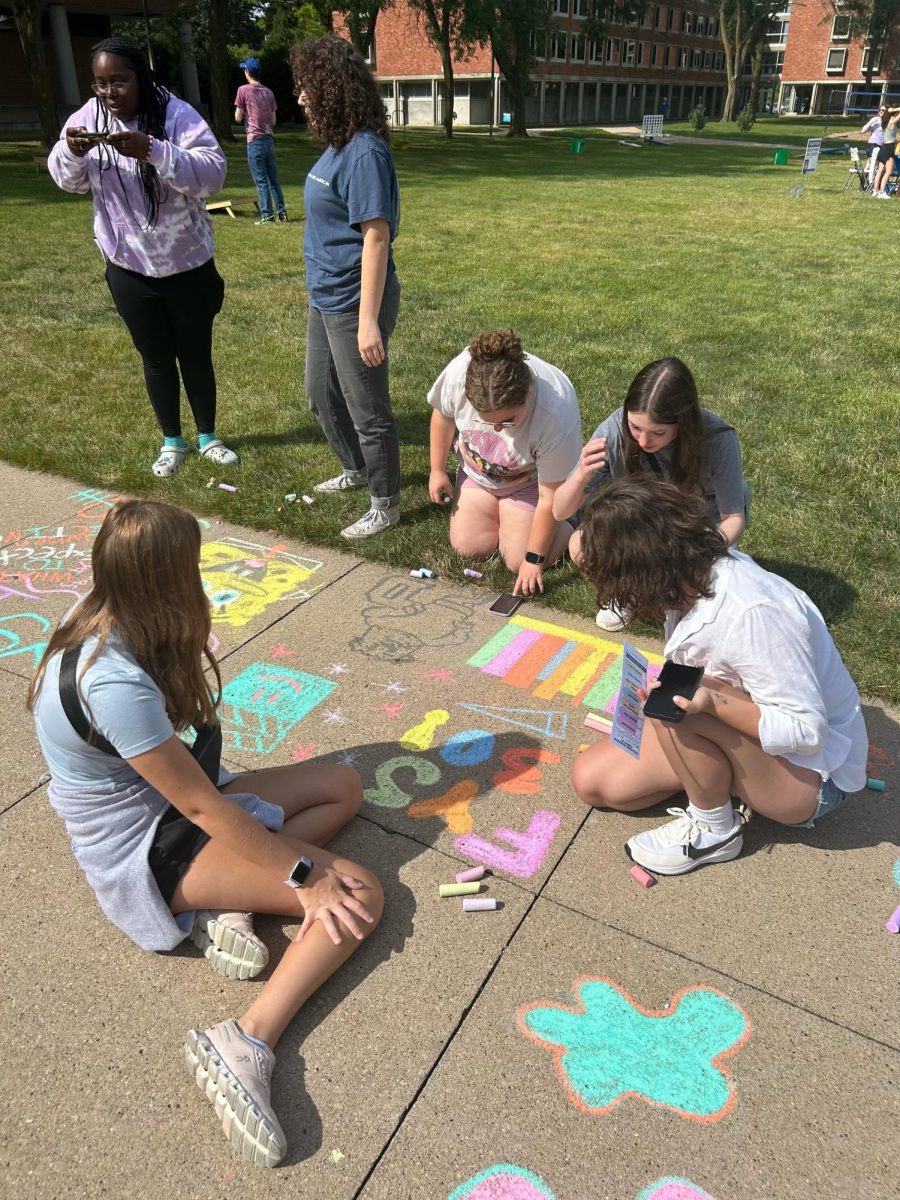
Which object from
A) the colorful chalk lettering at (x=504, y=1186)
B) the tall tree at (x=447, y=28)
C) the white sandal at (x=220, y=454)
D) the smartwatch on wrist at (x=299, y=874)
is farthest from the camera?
the tall tree at (x=447, y=28)

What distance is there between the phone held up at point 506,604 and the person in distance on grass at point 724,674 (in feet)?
4.26

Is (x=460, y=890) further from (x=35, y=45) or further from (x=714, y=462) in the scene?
(x=35, y=45)

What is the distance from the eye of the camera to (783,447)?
508 centimetres

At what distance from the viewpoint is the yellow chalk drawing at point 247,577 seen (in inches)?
142

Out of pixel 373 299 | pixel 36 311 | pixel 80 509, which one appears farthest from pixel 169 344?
pixel 36 311

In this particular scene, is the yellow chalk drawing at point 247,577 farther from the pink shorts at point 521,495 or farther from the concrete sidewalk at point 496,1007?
the pink shorts at point 521,495

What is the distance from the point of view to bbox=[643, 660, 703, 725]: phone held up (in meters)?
2.10

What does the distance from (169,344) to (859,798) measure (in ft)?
12.6

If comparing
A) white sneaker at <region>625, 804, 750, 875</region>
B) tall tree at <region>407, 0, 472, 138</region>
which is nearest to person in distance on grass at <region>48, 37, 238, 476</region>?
white sneaker at <region>625, 804, 750, 875</region>

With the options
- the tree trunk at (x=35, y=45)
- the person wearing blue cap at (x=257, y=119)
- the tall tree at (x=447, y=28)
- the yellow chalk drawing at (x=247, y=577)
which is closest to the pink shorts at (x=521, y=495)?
the yellow chalk drawing at (x=247, y=577)

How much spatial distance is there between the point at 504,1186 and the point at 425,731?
1.44m

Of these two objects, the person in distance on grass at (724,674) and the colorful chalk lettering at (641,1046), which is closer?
the colorful chalk lettering at (641,1046)

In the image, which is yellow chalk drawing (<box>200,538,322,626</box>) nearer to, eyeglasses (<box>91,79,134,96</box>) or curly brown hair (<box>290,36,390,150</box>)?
curly brown hair (<box>290,36,390,150</box>)

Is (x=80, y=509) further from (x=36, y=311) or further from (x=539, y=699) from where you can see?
(x=36, y=311)
